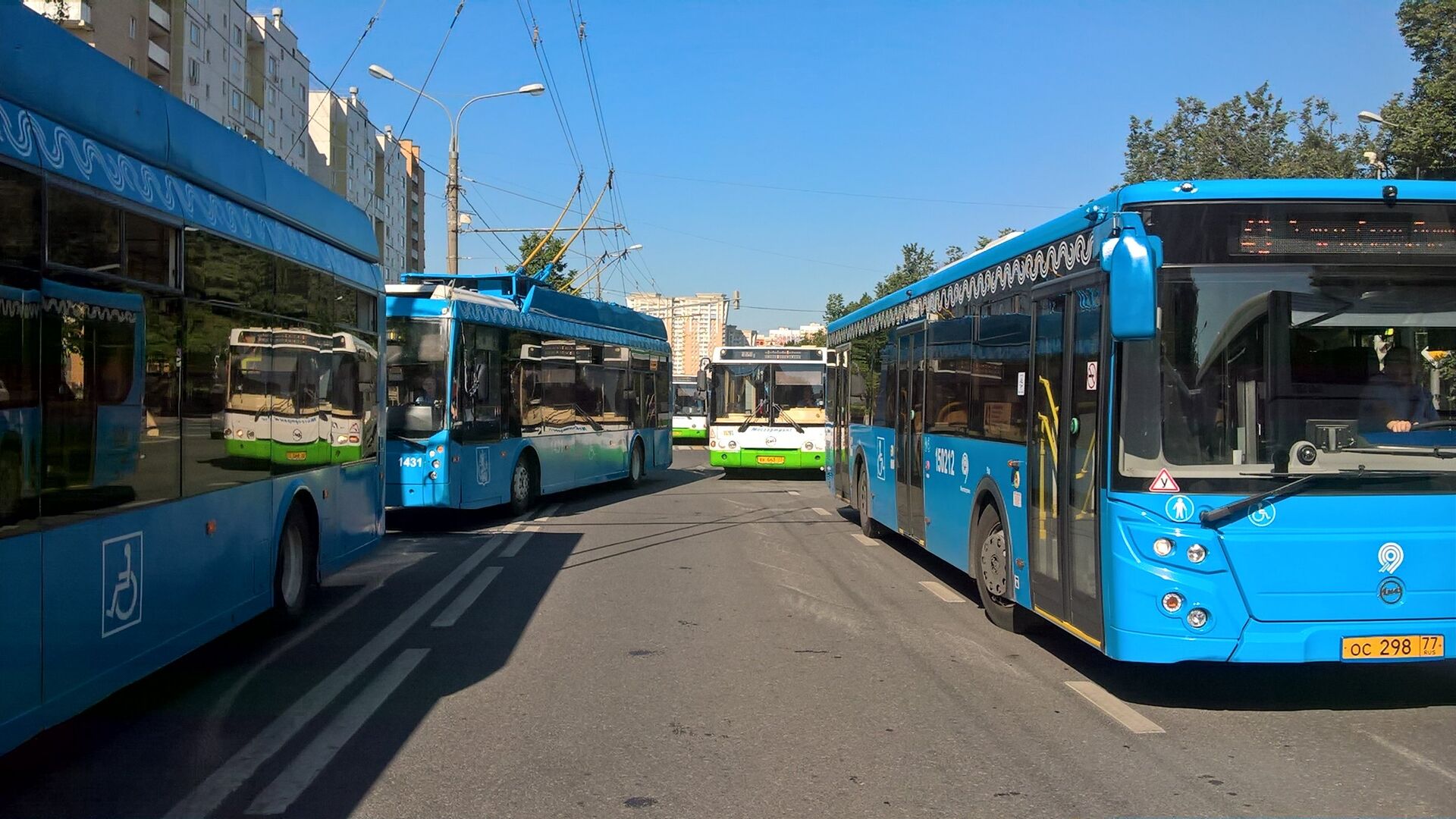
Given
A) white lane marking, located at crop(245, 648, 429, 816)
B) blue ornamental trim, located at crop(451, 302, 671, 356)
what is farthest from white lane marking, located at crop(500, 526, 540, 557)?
white lane marking, located at crop(245, 648, 429, 816)

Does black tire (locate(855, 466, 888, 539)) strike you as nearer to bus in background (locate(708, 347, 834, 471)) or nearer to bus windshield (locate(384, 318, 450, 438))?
bus windshield (locate(384, 318, 450, 438))

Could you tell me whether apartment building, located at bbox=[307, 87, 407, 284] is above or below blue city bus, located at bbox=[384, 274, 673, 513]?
above

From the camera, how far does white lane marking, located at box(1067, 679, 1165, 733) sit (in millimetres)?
5926

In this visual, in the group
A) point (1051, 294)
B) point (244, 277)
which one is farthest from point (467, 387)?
point (1051, 294)

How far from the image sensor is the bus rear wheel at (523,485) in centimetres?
1636

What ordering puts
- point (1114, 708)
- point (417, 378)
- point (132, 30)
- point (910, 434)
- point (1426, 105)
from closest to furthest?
1. point (1114, 708)
2. point (910, 434)
3. point (417, 378)
4. point (1426, 105)
5. point (132, 30)

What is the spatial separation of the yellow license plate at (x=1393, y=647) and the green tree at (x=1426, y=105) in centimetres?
2475

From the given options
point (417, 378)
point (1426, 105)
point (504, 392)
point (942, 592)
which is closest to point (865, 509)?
point (942, 592)

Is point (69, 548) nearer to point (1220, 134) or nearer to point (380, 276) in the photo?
point (380, 276)

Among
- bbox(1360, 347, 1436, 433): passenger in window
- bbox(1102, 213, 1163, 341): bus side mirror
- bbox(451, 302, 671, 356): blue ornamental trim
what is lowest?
bbox(1360, 347, 1436, 433): passenger in window

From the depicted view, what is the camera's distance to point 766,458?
2362 centimetres

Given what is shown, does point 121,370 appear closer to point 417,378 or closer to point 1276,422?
point 1276,422

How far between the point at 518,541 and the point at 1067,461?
8321 millimetres

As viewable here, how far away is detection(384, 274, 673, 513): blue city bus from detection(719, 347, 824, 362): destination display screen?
194 cm
